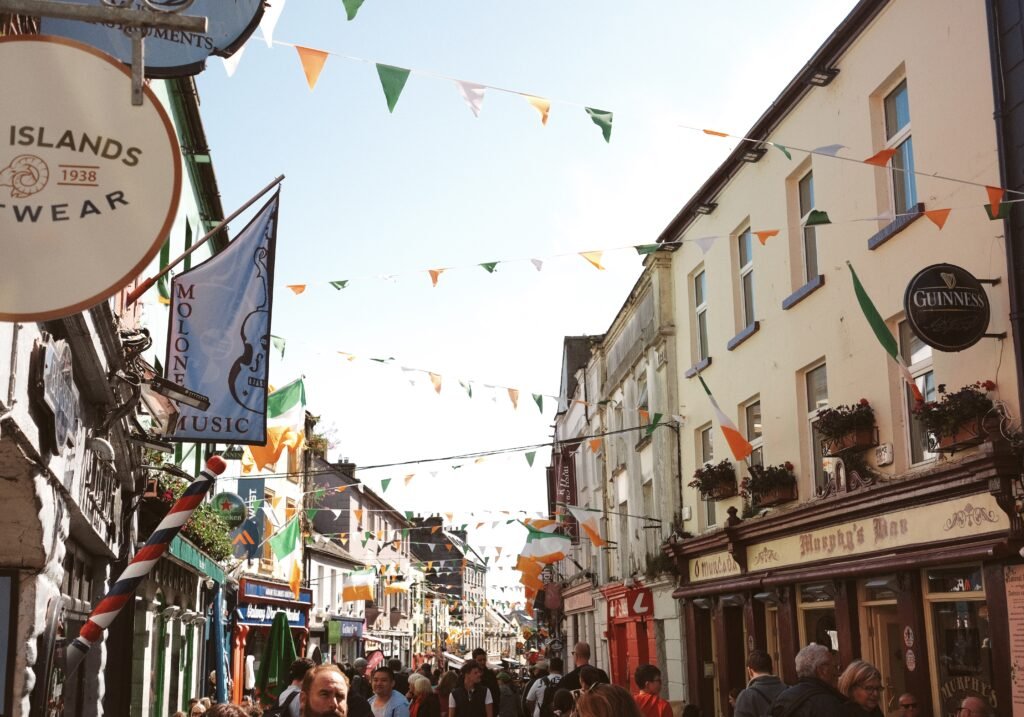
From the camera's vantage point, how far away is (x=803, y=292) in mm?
→ 13758

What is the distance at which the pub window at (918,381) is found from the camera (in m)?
10.8

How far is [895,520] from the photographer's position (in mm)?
11289

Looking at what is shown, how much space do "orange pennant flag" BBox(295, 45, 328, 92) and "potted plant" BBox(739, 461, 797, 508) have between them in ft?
27.8

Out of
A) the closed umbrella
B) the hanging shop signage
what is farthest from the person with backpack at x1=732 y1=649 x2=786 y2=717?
the closed umbrella

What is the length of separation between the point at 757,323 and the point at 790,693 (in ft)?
31.8

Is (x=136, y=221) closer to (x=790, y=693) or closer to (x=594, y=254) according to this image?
(x=790, y=693)

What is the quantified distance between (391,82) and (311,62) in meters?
0.60

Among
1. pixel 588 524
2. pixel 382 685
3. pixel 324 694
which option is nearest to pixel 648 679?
pixel 382 685

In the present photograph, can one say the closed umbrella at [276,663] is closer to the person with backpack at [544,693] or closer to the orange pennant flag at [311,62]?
the person with backpack at [544,693]

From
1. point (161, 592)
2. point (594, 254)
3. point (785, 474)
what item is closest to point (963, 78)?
point (594, 254)

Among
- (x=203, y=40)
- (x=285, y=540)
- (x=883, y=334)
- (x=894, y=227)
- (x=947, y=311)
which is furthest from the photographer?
(x=285, y=540)

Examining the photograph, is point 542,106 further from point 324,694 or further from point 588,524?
point 588,524

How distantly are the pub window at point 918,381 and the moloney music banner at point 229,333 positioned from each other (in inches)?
239

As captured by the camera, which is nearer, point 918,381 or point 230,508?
point 918,381
